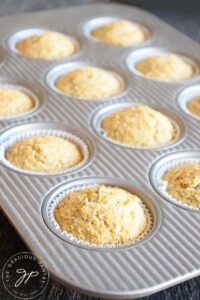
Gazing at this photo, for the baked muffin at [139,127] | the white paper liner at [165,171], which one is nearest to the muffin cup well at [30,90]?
the baked muffin at [139,127]

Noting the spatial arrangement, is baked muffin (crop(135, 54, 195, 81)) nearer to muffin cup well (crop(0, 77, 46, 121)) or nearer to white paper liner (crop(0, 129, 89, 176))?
muffin cup well (crop(0, 77, 46, 121))

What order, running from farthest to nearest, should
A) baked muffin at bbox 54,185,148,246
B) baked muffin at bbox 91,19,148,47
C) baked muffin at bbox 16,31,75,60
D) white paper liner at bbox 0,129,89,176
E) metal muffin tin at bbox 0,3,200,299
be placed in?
baked muffin at bbox 91,19,148,47 → baked muffin at bbox 16,31,75,60 → white paper liner at bbox 0,129,89,176 → baked muffin at bbox 54,185,148,246 → metal muffin tin at bbox 0,3,200,299

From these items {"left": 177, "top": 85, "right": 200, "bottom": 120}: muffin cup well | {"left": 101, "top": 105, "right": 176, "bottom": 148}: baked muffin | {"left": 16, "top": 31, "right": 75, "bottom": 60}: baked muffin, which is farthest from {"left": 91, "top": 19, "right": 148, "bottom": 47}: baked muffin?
{"left": 101, "top": 105, "right": 176, "bottom": 148}: baked muffin

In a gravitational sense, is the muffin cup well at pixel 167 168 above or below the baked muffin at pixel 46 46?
below

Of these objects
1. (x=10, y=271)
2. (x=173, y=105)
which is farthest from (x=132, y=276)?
(x=173, y=105)

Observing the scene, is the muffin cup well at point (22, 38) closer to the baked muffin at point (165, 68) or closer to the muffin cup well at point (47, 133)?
the baked muffin at point (165, 68)
